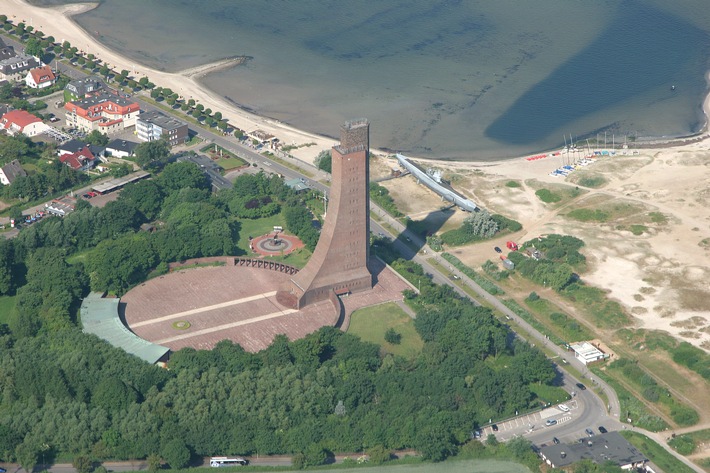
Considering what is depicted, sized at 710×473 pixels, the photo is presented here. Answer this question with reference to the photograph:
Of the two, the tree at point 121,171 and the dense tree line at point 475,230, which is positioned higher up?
the dense tree line at point 475,230

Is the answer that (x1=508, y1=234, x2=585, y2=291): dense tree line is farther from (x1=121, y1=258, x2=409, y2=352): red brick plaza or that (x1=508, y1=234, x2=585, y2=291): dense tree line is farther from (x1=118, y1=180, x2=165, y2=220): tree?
(x1=118, y1=180, x2=165, y2=220): tree

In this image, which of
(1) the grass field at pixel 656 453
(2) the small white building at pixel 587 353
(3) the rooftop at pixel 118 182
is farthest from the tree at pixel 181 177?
(1) the grass field at pixel 656 453

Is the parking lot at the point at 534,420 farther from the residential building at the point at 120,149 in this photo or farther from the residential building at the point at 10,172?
the residential building at the point at 10,172

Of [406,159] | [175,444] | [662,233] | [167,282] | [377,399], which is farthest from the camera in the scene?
[406,159]

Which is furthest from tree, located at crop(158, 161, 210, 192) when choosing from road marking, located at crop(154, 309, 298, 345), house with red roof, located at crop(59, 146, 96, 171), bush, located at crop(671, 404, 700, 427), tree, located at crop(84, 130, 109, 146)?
bush, located at crop(671, 404, 700, 427)

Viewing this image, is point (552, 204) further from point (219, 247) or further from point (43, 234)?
point (43, 234)

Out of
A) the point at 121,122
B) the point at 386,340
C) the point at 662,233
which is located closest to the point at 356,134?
the point at 386,340

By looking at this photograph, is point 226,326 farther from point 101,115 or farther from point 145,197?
point 101,115
